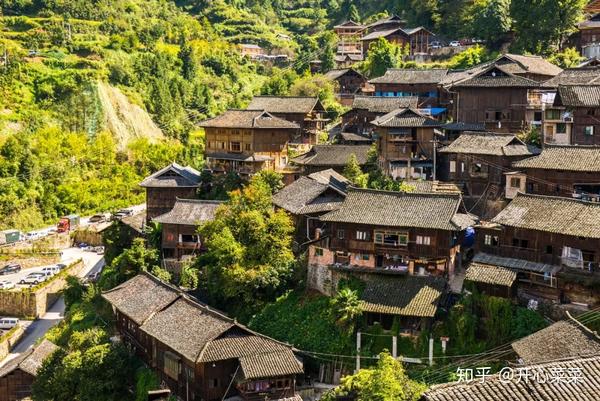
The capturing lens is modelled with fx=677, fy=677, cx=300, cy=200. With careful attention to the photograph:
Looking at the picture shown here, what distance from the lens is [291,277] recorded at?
35.8 m

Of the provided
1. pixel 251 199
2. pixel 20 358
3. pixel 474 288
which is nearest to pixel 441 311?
pixel 474 288

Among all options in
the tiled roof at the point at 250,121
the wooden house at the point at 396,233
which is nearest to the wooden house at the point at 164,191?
the tiled roof at the point at 250,121

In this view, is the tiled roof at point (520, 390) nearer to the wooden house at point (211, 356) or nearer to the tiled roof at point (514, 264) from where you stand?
the tiled roof at point (514, 264)

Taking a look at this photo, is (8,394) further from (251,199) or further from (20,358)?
(251,199)

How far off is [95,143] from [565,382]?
217ft

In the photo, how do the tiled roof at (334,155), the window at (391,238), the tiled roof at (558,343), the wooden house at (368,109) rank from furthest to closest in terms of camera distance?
the wooden house at (368,109), the tiled roof at (334,155), the window at (391,238), the tiled roof at (558,343)

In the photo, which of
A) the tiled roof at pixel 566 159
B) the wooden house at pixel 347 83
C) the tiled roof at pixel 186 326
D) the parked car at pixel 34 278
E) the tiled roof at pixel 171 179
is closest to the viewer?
the tiled roof at pixel 186 326

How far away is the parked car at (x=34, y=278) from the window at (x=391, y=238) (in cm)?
3240

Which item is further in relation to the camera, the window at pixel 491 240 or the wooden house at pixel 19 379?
the wooden house at pixel 19 379

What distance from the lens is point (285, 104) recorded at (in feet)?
187

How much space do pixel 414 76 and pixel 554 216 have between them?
94.0 feet

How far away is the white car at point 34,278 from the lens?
176 ft

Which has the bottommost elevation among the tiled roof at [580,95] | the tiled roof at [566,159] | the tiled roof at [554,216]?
the tiled roof at [554,216]

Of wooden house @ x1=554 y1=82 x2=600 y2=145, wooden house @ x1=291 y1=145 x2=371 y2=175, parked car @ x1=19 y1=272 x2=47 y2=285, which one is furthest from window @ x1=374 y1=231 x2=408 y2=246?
parked car @ x1=19 y1=272 x2=47 y2=285
